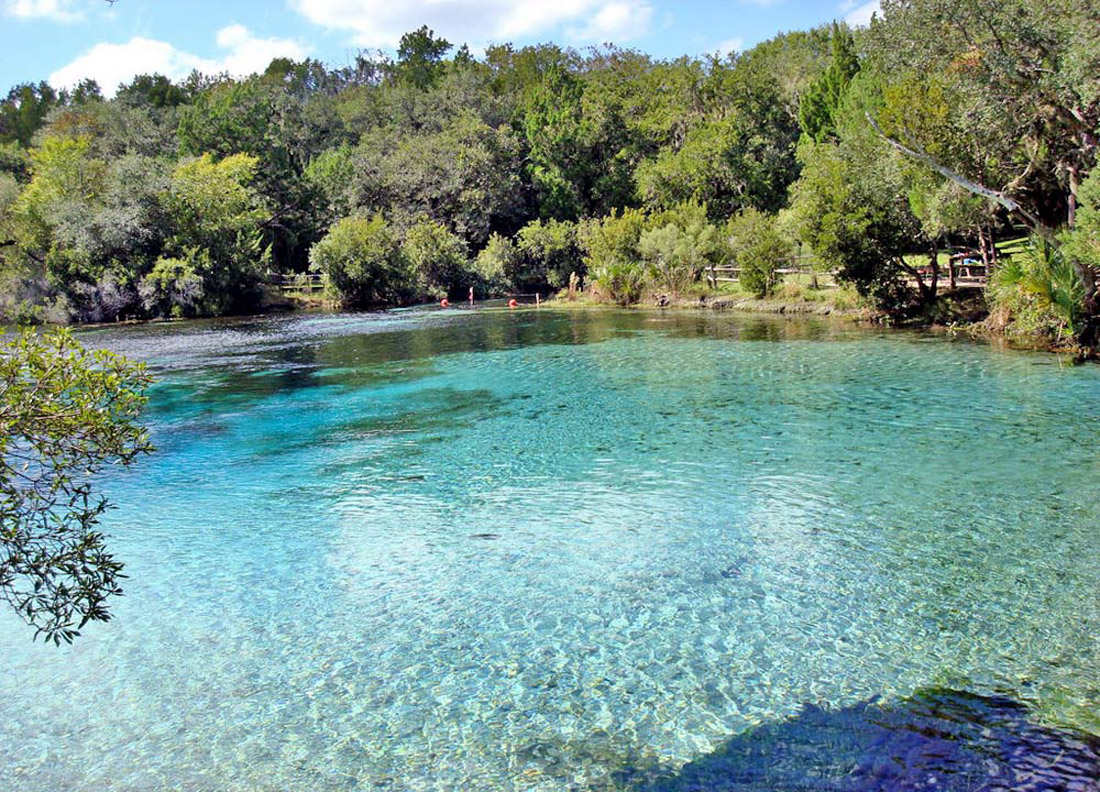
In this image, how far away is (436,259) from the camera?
62438 mm

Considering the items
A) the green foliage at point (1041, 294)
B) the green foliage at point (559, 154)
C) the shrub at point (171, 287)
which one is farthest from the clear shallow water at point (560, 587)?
the green foliage at point (559, 154)

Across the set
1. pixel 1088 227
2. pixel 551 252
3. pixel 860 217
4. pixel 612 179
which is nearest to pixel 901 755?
pixel 1088 227

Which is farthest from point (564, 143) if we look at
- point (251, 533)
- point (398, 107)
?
point (251, 533)

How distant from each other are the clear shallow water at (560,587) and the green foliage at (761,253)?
20946mm

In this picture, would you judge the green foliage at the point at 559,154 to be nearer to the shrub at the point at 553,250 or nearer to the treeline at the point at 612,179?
the treeline at the point at 612,179

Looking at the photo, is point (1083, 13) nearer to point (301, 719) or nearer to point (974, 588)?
point (974, 588)

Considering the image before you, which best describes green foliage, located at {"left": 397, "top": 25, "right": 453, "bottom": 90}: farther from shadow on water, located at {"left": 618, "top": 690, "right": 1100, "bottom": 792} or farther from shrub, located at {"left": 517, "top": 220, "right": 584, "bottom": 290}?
shadow on water, located at {"left": 618, "top": 690, "right": 1100, "bottom": 792}

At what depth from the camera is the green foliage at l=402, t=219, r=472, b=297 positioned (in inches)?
2431

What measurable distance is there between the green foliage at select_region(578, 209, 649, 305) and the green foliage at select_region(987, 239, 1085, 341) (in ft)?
80.6

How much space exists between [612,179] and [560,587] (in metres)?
62.2

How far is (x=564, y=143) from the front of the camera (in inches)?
2699

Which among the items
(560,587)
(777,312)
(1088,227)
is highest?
(1088,227)

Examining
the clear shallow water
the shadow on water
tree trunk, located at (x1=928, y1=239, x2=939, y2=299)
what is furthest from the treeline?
the shadow on water

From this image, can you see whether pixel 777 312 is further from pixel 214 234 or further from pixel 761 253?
pixel 214 234
